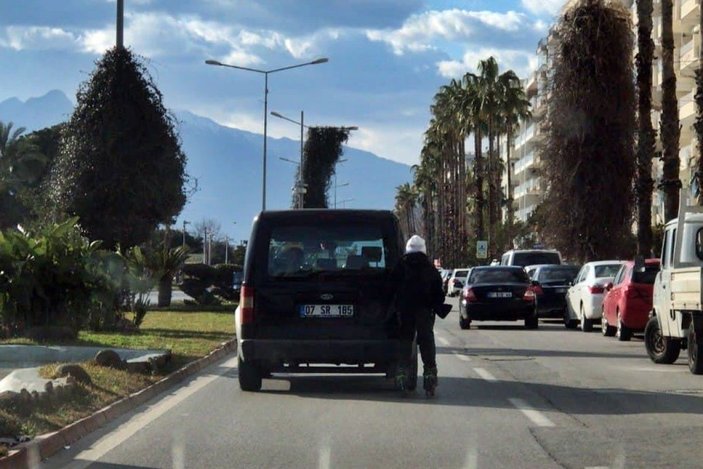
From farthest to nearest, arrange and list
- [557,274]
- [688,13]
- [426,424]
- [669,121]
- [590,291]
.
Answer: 1. [688,13]
2. [557,274]
3. [669,121]
4. [590,291]
5. [426,424]

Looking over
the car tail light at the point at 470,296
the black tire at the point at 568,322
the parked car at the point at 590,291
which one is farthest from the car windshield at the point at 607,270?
the car tail light at the point at 470,296

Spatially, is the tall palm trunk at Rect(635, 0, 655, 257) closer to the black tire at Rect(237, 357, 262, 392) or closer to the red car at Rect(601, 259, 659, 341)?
the red car at Rect(601, 259, 659, 341)

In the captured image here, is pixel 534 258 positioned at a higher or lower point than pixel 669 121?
lower

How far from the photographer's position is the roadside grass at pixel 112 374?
35.9 ft

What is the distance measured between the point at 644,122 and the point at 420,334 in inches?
932

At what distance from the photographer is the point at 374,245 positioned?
47.6ft

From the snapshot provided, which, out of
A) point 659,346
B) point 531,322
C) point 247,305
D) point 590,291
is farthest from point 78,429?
point 531,322

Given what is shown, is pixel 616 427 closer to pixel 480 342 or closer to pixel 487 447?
pixel 487 447

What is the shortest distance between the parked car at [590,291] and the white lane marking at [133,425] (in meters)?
14.0

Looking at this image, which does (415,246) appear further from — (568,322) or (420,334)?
(568,322)

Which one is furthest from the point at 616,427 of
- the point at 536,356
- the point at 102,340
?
the point at 102,340

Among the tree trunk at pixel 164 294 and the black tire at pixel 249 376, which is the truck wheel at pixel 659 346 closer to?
the black tire at pixel 249 376

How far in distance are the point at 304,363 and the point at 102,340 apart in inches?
329

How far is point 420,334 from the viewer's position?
1404 centimetres
